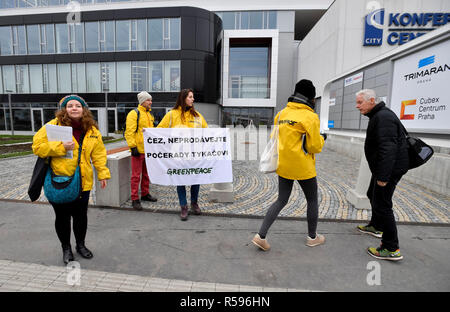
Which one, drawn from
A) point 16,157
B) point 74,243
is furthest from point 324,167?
point 16,157

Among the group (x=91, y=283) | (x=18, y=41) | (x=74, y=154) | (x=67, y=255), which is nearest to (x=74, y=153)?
(x=74, y=154)

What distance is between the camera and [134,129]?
14.3 ft

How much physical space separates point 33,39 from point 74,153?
1158 inches

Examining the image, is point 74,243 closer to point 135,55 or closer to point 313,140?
point 313,140

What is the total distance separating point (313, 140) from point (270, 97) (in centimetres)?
2750

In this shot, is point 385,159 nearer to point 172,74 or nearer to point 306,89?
point 306,89

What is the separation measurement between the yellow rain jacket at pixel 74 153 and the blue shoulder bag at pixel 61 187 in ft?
0.17

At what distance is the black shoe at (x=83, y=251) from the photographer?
292 centimetres

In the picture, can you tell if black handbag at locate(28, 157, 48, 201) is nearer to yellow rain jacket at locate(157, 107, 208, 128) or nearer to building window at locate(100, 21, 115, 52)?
yellow rain jacket at locate(157, 107, 208, 128)

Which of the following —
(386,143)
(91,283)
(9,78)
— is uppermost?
(9,78)

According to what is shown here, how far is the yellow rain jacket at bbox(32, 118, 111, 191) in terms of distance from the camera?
7.97ft

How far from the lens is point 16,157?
954cm

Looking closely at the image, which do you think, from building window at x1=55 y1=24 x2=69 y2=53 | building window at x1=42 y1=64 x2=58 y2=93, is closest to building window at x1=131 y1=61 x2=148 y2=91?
building window at x1=55 y1=24 x2=69 y2=53

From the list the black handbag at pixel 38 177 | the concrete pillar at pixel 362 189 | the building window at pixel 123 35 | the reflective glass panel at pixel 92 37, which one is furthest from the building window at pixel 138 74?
the black handbag at pixel 38 177
